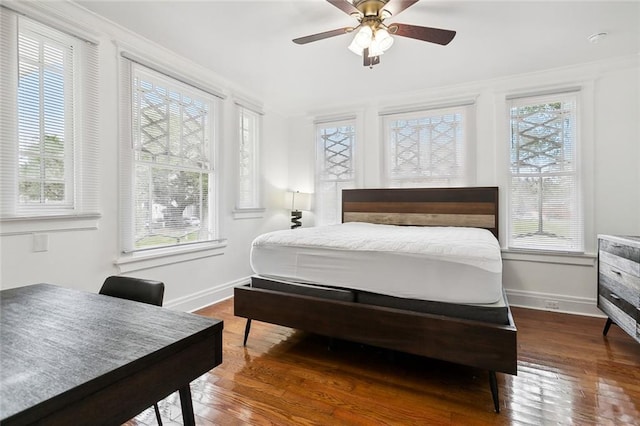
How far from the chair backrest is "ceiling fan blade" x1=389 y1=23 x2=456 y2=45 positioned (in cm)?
213

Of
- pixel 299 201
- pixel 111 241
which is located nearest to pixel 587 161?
pixel 299 201

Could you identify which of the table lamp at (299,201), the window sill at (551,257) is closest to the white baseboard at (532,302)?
the window sill at (551,257)

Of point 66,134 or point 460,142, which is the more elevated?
point 460,142

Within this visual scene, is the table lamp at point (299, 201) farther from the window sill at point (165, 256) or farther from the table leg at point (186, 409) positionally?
the table leg at point (186, 409)

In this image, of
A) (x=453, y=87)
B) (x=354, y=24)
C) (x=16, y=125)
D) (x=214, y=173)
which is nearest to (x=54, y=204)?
(x=16, y=125)

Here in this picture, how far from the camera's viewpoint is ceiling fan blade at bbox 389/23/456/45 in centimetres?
204

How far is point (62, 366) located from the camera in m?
0.69

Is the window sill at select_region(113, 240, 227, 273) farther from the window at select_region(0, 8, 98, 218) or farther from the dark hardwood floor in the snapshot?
the dark hardwood floor

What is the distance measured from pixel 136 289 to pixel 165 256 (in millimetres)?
1598

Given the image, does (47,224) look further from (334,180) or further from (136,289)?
(334,180)

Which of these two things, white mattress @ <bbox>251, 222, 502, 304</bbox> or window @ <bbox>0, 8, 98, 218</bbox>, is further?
window @ <bbox>0, 8, 98, 218</bbox>

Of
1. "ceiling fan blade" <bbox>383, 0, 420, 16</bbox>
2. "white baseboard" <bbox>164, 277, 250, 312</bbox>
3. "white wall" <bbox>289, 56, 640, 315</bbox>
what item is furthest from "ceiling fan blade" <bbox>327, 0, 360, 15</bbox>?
"white baseboard" <bbox>164, 277, 250, 312</bbox>

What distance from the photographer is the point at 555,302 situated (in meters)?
3.27

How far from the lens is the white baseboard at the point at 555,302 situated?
316 centimetres
